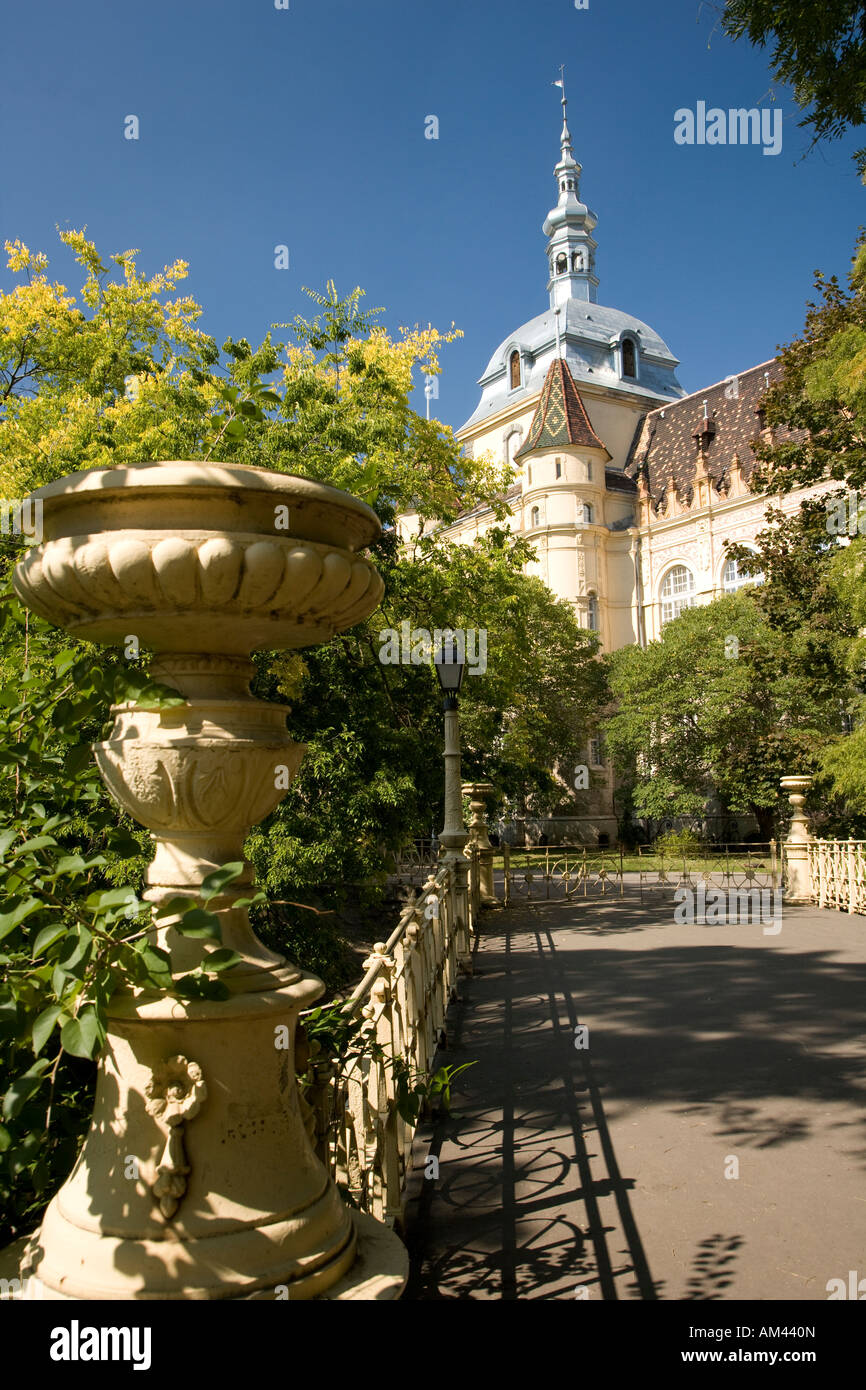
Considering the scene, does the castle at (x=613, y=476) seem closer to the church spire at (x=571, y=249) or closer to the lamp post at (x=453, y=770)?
the church spire at (x=571, y=249)

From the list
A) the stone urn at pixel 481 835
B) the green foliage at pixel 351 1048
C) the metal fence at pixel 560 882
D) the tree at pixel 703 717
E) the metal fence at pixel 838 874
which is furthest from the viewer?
the tree at pixel 703 717

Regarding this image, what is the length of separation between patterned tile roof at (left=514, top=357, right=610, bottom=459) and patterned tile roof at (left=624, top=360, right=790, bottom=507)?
325 cm

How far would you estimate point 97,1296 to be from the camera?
1973 millimetres

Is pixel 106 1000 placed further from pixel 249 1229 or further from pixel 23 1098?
pixel 249 1229

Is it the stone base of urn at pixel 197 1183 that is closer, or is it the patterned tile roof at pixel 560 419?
the stone base of urn at pixel 197 1183

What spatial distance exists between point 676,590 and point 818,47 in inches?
1582

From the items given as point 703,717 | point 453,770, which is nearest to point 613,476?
point 703,717

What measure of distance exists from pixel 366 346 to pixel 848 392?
6966mm

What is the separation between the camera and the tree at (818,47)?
5.66 m

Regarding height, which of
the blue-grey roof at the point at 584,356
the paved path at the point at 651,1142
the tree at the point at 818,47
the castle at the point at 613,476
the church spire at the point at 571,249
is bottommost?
the paved path at the point at 651,1142

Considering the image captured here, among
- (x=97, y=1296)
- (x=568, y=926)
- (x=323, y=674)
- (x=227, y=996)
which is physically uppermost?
(x=323, y=674)

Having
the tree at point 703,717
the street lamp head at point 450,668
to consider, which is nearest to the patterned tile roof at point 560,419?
the tree at point 703,717

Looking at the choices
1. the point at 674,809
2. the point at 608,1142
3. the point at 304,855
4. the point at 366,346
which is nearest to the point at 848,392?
the point at 366,346

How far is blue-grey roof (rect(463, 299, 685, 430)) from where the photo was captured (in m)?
50.0
